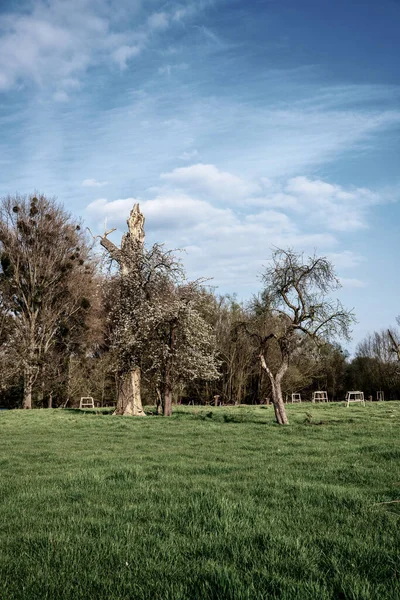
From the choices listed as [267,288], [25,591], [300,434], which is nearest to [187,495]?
[25,591]

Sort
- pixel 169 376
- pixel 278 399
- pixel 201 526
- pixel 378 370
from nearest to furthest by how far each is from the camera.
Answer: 1. pixel 201 526
2. pixel 278 399
3. pixel 169 376
4. pixel 378 370

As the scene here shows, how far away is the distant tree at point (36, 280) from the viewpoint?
43.8 meters

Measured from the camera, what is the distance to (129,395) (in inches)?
1209

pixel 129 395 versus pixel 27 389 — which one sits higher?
pixel 27 389

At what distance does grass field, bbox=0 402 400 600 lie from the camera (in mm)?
4331

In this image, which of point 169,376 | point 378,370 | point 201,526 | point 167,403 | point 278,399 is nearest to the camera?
point 201,526

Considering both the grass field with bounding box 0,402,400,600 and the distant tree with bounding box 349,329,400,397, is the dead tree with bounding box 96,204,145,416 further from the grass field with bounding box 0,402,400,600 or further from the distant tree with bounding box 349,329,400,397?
the distant tree with bounding box 349,329,400,397

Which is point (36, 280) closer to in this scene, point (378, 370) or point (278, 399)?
point (278, 399)

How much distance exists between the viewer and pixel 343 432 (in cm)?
1823

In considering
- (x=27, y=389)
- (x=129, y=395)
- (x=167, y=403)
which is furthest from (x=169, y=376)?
(x=27, y=389)

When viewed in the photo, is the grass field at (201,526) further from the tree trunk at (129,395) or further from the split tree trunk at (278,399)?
the tree trunk at (129,395)

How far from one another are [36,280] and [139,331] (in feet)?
59.8

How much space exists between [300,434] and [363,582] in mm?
14034

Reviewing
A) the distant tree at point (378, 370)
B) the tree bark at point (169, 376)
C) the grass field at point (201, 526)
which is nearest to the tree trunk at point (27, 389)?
the tree bark at point (169, 376)
